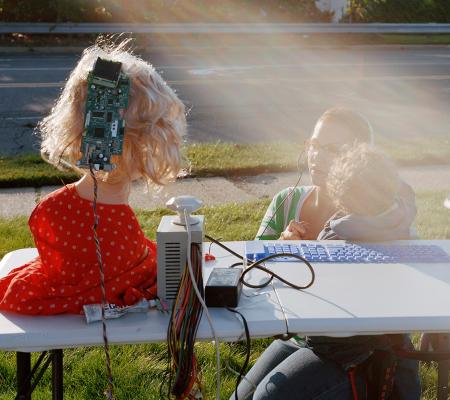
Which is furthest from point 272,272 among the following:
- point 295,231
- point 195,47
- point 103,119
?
point 195,47

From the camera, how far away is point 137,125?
1.96 meters

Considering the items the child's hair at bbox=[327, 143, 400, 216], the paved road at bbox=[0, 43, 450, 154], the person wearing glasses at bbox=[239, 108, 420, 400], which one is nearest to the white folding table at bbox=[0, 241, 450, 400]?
the person wearing glasses at bbox=[239, 108, 420, 400]

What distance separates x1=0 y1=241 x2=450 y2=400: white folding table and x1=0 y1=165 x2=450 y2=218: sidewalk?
3.31 m

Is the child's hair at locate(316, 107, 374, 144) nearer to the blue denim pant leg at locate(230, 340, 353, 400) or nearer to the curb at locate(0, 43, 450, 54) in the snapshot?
the blue denim pant leg at locate(230, 340, 353, 400)

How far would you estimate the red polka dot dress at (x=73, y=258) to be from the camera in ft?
6.47

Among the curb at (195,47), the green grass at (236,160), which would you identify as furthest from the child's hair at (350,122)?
the curb at (195,47)

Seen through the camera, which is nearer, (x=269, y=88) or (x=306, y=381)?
(x=306, y=381)

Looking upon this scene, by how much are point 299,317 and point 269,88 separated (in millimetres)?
9896

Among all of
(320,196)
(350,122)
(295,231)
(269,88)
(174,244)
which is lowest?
(269,88)

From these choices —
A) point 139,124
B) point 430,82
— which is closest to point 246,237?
point 139,124

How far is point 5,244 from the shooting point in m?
4.58

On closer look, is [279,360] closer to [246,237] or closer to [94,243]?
[94,243]

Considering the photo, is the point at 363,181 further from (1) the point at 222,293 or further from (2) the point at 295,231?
(1) the point at 222,293

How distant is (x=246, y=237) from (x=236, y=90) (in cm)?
683
